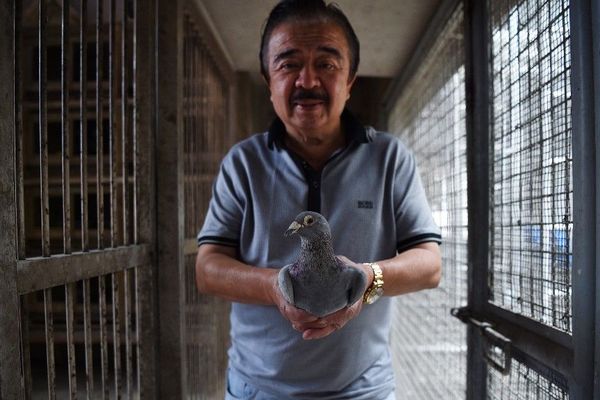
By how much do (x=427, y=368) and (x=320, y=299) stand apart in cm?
149

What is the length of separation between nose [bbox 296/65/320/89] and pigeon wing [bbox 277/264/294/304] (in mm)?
486

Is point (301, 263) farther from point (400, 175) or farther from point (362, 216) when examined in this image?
point (400, 175)

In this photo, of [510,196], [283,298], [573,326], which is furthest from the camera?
[510,196]

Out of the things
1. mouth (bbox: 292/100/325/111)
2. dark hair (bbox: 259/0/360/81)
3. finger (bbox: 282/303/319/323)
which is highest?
dark hair (bbox: 259/0/360/81)

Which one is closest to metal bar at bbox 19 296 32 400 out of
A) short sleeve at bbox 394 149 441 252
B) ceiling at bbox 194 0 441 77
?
short sleeve at bbox 394 149 441 252

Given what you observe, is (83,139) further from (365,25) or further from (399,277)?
(365,25)

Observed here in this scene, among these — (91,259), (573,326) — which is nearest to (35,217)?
(91,259)

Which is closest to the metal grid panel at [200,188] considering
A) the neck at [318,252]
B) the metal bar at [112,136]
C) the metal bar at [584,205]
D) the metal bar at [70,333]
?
the metal bar at [112,136]

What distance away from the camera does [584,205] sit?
0.86 metres

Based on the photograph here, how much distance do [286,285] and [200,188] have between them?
1315 mm

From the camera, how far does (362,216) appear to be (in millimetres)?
1236

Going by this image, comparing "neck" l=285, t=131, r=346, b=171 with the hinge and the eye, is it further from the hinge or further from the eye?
the hinge

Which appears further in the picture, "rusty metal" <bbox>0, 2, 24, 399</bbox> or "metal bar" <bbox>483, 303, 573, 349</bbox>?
"metal bar" <bbox>483, 303, 573, 349</bbox>

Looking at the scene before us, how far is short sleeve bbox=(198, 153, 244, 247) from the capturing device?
130 centimetres
